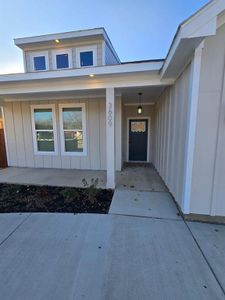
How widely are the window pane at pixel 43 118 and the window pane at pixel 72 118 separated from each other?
64 centimetres

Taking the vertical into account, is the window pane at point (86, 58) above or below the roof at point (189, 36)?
above

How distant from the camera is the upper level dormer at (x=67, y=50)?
6664 millimetres

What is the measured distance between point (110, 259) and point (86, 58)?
733 centimetres

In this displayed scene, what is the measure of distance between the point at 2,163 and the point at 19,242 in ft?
18.6

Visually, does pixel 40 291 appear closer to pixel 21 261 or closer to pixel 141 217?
pixel 21 261

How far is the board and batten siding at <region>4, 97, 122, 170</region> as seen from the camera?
6.07 meters

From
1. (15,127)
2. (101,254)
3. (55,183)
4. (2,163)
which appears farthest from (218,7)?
(2,163)

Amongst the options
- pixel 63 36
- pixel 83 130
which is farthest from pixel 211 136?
pixel 63 36

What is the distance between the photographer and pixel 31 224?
285 cm

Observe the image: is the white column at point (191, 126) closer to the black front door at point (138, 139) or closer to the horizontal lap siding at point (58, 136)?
the horizontal lap siding at point (58, 136)

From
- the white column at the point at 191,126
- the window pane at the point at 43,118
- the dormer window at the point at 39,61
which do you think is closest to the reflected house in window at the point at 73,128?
the window pane at the point at 43,118

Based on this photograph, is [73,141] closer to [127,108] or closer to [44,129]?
[44,129]

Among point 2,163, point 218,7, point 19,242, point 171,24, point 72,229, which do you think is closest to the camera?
point 218,7

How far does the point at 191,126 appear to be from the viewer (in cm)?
270
